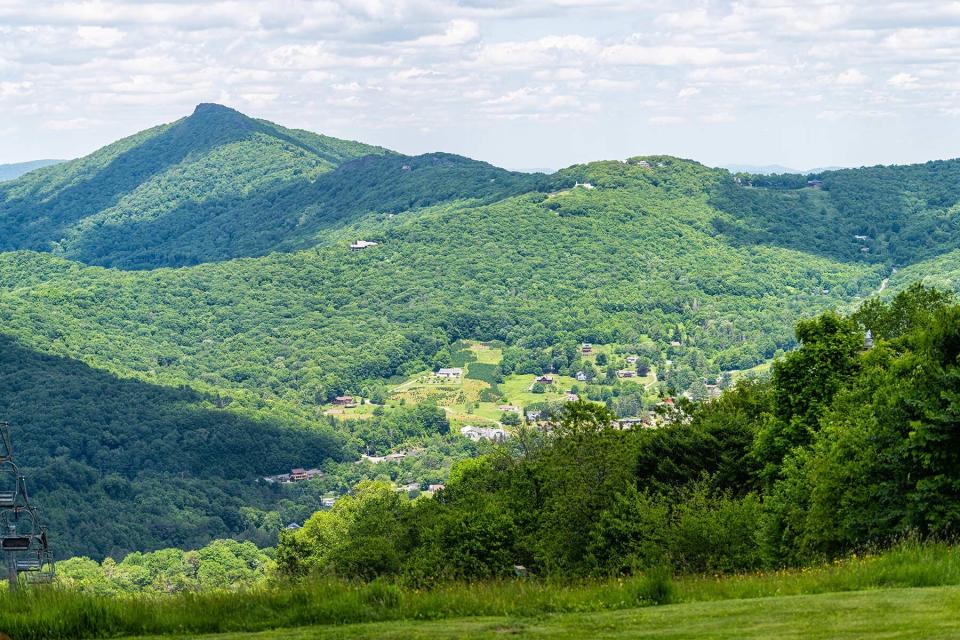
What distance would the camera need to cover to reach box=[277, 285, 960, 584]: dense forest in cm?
2250

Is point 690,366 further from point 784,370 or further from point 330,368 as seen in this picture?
point 784,370

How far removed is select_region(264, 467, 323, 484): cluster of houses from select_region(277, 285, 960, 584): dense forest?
282ft

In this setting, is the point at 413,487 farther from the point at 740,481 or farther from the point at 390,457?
the point at 740,481

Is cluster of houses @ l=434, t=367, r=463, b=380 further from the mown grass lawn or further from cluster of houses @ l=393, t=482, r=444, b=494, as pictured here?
the mown grass lawn

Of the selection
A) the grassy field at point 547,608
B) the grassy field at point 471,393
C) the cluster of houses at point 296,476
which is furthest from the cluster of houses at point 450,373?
the grassy field at point 547,608

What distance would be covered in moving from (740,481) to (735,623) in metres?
25.5

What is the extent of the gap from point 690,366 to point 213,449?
8055cm

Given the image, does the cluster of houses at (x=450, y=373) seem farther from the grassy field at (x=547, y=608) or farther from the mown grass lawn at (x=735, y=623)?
the mown grass lawn at (x=735, y=623)

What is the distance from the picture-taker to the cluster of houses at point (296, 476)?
136m

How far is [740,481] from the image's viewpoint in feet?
125

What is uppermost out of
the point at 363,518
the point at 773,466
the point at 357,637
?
the point at 357,637

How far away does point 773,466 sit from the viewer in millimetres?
32312

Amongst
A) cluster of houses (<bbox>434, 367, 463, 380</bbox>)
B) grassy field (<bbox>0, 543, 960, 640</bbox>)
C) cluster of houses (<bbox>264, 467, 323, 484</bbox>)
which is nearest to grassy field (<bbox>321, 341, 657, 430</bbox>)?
cluster of houses (<bbox>434, 367, 463, 380</bbox>)

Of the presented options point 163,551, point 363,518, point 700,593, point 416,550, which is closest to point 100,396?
point 163,551
